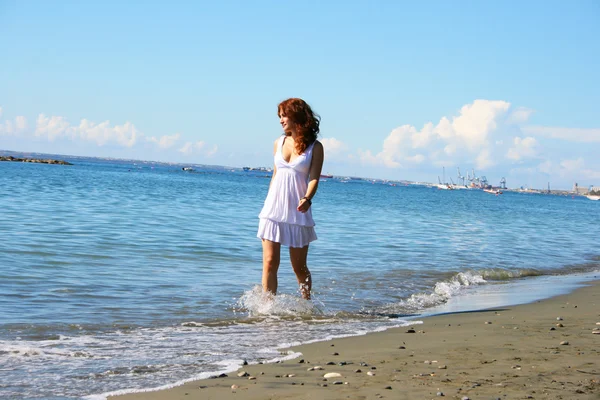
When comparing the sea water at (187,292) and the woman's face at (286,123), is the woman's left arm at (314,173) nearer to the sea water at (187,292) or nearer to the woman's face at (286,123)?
the woman's face at (286,123)

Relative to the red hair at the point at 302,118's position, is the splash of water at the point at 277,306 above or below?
below

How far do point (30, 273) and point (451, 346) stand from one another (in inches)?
222

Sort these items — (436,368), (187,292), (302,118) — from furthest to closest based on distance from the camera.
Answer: (187,292) → (302,118) → (436,368)

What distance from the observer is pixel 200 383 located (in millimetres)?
3799

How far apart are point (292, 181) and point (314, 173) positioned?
22 cm

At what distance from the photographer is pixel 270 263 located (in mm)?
6227

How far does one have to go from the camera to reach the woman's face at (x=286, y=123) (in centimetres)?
603

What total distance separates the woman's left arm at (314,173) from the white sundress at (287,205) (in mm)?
42

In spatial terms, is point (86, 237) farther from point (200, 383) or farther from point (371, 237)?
point (200, 383)

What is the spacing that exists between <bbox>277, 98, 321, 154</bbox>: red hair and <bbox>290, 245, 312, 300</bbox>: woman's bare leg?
992 mm

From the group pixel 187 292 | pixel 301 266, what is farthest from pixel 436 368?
pixel 187 292

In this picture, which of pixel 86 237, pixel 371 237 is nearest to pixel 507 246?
pixel 371 237

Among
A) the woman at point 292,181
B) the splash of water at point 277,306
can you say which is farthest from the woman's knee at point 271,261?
the splash of water at point 277,306

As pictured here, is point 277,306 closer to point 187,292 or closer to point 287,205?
point 287,205
